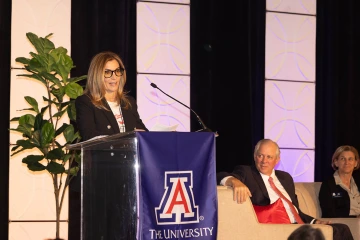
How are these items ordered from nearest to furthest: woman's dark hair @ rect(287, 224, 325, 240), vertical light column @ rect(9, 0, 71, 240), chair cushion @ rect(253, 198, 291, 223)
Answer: woman's dark hair @ rect(287, 224, 325, 240)
chair cushion @ rect(253, 198, 291, 223)
vertical light column @ rect(9, 0, 71, 240)

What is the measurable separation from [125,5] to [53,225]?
2059mm

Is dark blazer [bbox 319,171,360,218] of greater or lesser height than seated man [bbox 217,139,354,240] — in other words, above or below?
below

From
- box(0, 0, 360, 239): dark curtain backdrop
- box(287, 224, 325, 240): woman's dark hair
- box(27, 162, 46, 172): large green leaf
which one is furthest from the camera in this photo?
Result: box(0, 0, 360, 239): dark curtain backdrop

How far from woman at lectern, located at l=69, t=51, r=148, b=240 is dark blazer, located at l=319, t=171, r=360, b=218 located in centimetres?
230

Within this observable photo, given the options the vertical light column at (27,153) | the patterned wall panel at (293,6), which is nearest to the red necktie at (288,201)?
the vertical light column at (27,153)

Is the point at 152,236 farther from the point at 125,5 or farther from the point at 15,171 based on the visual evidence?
the point at 125,5

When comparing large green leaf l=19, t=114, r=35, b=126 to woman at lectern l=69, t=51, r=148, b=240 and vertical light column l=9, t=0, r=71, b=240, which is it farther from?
woman at lectern l=69, t=51, r=148, b=240

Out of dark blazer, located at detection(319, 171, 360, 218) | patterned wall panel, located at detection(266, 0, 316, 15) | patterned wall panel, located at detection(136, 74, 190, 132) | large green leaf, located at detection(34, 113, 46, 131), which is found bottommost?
dark blazer, located at detection(319, 171, 360, 218)

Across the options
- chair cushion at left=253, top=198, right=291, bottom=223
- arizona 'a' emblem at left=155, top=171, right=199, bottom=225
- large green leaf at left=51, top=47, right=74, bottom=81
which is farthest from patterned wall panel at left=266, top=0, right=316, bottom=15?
arizona 'a' emblem at left=155, top=171, right=199, bottom=225

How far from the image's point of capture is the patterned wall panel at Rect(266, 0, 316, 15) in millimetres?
6625

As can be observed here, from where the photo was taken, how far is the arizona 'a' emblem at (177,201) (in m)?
2.99

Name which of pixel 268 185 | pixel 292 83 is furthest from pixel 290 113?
pixel 268 185

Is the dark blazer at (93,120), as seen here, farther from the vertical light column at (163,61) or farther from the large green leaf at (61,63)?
the vertical light column at (163,61)

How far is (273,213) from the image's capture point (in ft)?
14.3
